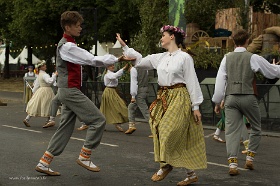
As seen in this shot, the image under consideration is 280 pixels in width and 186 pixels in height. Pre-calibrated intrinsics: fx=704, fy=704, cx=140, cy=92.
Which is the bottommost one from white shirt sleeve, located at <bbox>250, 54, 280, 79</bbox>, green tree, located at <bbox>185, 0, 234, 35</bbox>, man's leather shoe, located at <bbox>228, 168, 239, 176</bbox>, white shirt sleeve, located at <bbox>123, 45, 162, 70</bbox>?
man's leather shoe, located at <bbox>228, 168, 239, 176</bbox>

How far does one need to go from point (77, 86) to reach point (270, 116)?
748cm

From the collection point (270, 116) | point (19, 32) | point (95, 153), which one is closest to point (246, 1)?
point (270, 116)

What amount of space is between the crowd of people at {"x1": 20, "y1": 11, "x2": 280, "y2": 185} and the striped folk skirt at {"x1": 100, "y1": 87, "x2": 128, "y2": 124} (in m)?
6.24

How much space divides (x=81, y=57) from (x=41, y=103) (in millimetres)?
8316

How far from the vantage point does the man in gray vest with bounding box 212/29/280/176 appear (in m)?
8.74

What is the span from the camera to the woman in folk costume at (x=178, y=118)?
7.63 meters

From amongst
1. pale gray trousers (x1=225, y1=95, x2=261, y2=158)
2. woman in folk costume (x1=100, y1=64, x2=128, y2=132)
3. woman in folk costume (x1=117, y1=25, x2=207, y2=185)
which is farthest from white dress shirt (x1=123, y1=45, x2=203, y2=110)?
woman in folk costume (x1=100, y1=64, x2=128, y2=132)

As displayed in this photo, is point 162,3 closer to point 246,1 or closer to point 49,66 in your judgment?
point 246,1

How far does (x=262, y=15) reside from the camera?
1019 inches

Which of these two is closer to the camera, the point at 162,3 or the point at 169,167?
the point at 169,167

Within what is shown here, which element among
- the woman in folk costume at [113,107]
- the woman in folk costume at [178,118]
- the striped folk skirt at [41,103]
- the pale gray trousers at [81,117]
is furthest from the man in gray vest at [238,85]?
the striped folk skirt at [41,103]

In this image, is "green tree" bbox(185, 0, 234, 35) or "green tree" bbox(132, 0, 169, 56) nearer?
"green tree" bbox(132, 0, 169, 56)

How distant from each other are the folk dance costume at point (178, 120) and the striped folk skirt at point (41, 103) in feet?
28.5

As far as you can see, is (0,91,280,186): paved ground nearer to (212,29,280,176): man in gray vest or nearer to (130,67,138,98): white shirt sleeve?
(212,29,280,176): man in gray vest
